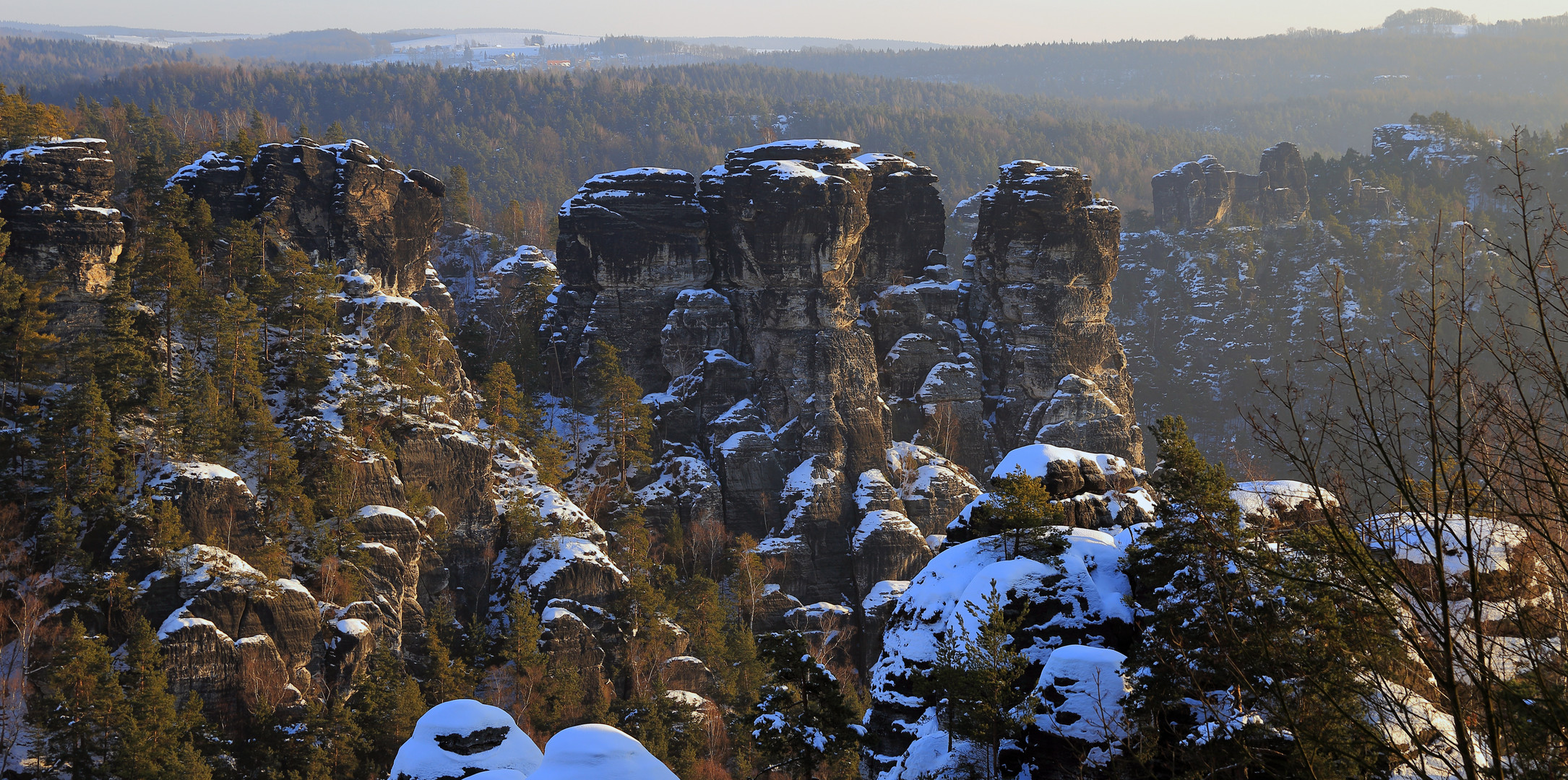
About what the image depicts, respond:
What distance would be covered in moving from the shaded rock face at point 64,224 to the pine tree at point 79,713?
74.4 feet

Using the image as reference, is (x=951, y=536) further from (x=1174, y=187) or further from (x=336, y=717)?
(x=1174, y=187)

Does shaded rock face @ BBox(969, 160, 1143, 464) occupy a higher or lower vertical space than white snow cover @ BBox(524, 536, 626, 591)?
higher

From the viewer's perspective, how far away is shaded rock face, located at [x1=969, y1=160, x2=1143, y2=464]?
77.8 meters

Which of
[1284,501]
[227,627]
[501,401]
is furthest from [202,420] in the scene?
[1284,501]

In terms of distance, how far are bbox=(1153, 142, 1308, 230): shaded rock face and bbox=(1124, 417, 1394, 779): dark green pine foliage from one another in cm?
10099

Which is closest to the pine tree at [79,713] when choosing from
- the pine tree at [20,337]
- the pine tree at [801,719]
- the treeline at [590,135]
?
the pine tree at [20,337]

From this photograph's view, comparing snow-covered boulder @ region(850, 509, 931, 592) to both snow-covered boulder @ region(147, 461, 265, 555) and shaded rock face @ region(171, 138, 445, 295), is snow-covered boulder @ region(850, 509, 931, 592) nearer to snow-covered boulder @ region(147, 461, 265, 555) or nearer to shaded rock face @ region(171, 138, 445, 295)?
snow-covered boulder @ region(147, 461, 265, 555)

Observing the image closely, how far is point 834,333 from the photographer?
73812mm

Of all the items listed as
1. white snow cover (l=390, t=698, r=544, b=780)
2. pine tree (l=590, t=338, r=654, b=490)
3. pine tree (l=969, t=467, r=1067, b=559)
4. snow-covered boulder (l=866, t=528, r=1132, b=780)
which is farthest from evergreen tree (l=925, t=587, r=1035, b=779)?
pine tree (l=590, t=338, r=654, b=490)

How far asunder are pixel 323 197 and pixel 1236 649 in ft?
210

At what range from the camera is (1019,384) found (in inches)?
3073

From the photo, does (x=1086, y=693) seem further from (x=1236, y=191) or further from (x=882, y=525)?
(x=1236, y=191)

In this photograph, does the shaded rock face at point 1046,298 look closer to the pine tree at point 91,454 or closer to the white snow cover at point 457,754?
the white snow cover at point 457,754

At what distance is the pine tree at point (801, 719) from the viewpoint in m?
30.1
